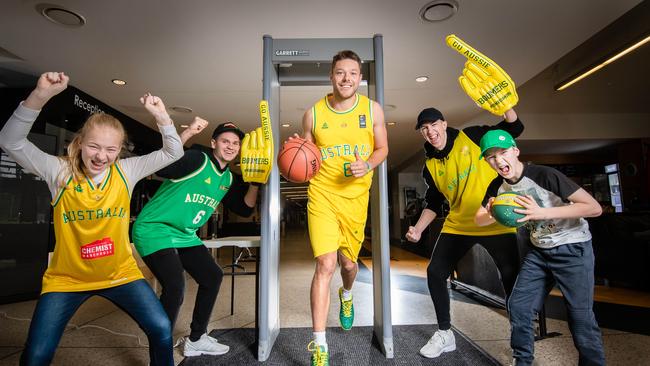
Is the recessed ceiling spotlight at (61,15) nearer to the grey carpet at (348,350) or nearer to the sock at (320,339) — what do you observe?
the grey carpet at (348,350)

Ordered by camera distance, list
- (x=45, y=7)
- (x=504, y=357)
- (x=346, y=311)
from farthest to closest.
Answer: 1. (x=45, y=7)
2. (x=346, y=311)
3. (x=504, y=357)

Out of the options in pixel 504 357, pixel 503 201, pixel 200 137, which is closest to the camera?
pixel 503 201

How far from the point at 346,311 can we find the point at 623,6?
4.22m

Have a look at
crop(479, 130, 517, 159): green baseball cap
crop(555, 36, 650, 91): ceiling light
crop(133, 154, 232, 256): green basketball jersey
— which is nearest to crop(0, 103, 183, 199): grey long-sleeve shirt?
crop(133, 154, 232, 256): green basketball jersey

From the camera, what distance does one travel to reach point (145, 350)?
241 centimetres

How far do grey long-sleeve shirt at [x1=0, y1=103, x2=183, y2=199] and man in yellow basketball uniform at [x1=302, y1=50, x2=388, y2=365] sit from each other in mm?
880

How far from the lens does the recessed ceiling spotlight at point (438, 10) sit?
10.6ft

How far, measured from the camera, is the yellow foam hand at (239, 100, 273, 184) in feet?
6.77

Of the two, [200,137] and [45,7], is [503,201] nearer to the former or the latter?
[45,7]

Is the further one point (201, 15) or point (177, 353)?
point (201, 15)

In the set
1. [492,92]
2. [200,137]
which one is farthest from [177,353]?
[200,137]

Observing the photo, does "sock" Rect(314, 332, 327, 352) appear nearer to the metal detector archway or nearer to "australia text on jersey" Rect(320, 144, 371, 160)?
the metal detector archway

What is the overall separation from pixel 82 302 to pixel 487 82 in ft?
8.43

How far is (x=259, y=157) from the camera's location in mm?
2070
